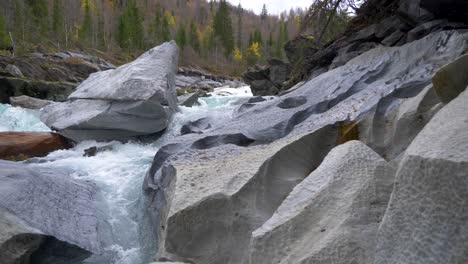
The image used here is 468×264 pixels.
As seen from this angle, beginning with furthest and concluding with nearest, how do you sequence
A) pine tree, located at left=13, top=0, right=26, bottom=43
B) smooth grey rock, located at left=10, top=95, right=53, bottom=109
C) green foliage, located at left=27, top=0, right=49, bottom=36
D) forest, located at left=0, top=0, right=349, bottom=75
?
green foliage, located at left=27, top=0, right=49, bottom=36, forest, located at left=0, top=0, right=349, bottom=75, pine tree, located at left=13, top=0, right=26, bottom=43, smooth grey rock, located at left=10, top=95, right=53, bottom=109

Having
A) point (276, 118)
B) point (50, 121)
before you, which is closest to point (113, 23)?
point (50, 121)

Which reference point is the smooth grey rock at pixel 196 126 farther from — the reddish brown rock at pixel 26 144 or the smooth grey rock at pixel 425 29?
the smooth grey rock at pixel 425 29

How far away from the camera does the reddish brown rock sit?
9305mm

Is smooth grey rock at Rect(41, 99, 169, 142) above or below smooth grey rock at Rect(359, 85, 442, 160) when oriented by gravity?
below

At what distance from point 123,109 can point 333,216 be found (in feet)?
27.1

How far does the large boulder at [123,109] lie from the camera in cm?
1034

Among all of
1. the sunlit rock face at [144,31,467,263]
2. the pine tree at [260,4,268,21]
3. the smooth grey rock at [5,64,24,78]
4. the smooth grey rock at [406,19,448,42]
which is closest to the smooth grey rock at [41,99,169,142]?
the sunlit rock face at [144,31,467,263]

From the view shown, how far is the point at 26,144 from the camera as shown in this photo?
31.3ft

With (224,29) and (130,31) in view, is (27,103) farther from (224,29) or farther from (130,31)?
(224,29)

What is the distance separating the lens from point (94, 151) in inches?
369

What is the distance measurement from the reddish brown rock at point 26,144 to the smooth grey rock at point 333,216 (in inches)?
319

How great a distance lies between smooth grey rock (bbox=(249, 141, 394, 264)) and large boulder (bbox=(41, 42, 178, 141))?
7.57 metres

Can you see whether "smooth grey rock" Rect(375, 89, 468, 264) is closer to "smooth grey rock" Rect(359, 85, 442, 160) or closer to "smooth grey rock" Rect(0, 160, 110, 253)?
"smooth grey rock" Rect(359, 85, 442, 160)

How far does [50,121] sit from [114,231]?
729cm
